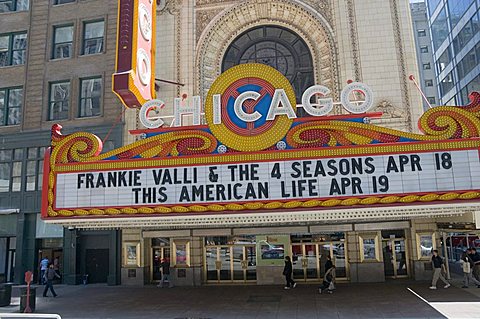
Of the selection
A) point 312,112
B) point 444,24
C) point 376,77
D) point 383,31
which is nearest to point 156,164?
point 312,112

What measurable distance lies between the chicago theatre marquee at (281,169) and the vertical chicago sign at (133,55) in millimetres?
54

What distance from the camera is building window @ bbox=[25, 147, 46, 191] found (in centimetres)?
2331

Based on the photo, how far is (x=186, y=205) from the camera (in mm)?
13422

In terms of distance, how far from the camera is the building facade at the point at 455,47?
4219cm

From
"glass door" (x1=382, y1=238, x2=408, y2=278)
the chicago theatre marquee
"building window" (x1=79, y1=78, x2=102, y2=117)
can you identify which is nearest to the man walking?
the chicago theatre marquee

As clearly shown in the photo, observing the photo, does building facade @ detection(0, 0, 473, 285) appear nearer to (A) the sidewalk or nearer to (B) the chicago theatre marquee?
(B) the chicago theatre marquee

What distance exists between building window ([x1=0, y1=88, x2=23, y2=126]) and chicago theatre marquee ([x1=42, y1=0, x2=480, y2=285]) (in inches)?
400

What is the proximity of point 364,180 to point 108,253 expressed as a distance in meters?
14.9

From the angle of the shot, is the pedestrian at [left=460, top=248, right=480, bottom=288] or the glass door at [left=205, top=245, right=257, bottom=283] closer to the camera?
the pedestrian at [left=460, top=248, right=480, bottom=288]

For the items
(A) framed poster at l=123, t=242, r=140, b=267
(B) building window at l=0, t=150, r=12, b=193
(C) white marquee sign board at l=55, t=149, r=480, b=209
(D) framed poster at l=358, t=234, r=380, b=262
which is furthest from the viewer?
(B) building window at l=0, t=150, r=12, b=193

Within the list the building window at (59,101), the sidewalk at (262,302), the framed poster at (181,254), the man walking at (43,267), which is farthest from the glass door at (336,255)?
the building window at (59,101)

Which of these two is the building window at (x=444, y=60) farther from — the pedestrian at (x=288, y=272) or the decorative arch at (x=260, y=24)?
the pedestrian at (x=288, y=272)

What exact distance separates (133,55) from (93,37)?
9.01 m

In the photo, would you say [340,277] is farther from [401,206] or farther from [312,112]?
[312,112]
